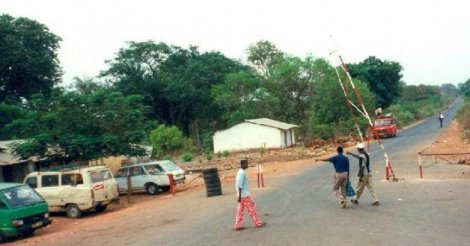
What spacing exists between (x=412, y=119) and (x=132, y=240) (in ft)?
268

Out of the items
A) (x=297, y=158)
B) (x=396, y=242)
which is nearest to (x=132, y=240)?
(x=396, y=242)

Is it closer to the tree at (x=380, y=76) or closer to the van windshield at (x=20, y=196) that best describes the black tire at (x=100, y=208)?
the van windshield at (x=20, y=196)

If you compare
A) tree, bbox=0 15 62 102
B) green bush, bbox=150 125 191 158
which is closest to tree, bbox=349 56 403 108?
green bush, bbox=150 125 191 158

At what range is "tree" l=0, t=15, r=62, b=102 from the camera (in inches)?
1992

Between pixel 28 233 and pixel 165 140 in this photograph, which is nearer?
pixel 28 233

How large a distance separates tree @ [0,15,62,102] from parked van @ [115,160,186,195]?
30.2 metres

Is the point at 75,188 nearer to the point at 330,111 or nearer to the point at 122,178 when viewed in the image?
the point at 122,178

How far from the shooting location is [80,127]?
81.3ft

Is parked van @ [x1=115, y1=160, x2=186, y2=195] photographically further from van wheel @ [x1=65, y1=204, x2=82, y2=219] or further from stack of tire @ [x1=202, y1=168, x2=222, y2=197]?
van wheel @ [x1=65, y1=204, x2=82, y2=219]

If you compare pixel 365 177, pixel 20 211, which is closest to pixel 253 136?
pixel 20 211

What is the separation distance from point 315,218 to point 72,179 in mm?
10687

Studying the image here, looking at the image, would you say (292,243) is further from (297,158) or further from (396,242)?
(297,158)

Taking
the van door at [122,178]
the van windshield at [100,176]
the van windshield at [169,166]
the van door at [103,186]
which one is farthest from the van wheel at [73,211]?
the van windshield at [169,166]

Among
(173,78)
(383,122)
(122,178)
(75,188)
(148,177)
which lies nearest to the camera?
(75,188)
